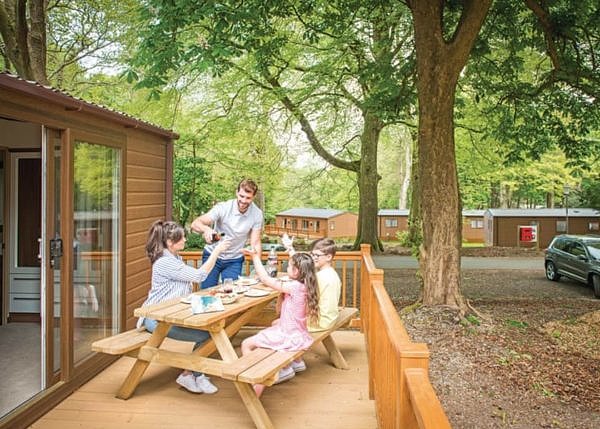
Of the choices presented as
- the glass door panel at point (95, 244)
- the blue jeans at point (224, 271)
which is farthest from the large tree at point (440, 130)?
the glass door panel at point (95, 244)

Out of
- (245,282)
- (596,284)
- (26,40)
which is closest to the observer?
(245,282)

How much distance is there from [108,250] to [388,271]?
10831 millimetres

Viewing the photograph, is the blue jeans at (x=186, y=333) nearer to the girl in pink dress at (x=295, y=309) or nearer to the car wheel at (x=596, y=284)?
the girl in pink dress at (x=295, y=309)

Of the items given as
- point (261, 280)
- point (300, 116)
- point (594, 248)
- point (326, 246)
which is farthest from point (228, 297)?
point (300, 116)

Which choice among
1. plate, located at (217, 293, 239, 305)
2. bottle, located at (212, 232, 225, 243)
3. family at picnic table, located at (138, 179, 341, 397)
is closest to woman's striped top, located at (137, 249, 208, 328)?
family at picnic table, located at (138, 179, 341, 397)

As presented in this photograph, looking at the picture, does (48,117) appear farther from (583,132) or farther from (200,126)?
(200,126)

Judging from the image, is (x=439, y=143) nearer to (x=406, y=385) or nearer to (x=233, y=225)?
(x=233, y=225)

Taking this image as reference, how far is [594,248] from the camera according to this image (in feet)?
43.8

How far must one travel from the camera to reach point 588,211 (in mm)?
27328

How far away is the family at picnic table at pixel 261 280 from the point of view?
4125 millimetres

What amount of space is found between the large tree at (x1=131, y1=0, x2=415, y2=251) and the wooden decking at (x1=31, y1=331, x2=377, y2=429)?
13.8ft

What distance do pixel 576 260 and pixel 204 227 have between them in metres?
11.9

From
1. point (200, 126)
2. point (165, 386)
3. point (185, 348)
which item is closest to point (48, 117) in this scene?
point (165, 386)

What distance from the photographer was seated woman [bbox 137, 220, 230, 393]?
163 inches
